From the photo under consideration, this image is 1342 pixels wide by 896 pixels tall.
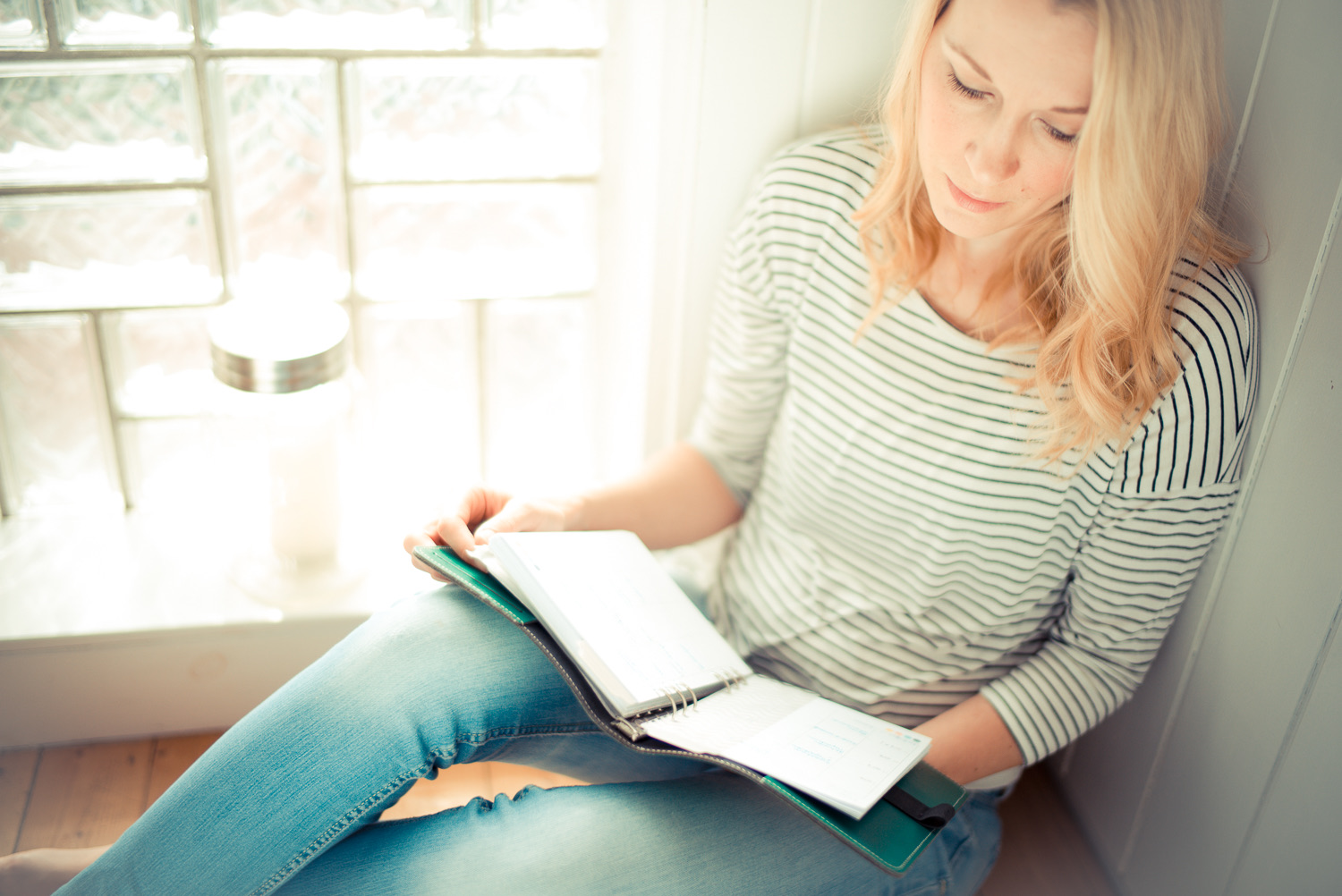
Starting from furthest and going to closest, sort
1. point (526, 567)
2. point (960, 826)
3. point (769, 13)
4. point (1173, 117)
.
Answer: point (769, 13) < point (960, 826) < point (526, 567) < point (1173, 117)

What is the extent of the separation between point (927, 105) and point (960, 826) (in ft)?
2.25

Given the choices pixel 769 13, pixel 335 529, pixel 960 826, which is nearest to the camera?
pixel 960 826

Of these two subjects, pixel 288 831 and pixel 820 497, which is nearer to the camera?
pixel 288 831

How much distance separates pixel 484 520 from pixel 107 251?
2.04ft

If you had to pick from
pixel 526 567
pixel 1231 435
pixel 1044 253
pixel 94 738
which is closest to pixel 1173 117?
pixel 1044 253

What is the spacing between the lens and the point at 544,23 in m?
1.22

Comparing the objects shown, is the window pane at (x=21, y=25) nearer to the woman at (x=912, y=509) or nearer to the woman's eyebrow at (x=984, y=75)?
the woman at (x=912, y=509)

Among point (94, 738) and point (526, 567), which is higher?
point (526, 567)

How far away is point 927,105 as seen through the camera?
86 cm

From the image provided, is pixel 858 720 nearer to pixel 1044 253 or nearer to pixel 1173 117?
pixel 1044 253

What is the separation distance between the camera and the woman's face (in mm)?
762

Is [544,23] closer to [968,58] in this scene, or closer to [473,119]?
[473,119]

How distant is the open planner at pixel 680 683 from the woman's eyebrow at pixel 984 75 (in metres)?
0.53

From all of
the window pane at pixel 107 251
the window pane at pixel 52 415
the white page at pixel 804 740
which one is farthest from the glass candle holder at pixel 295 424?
the white page at pixel 804 740
